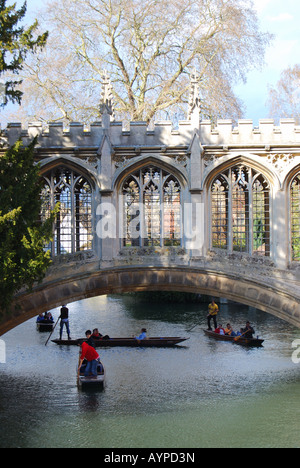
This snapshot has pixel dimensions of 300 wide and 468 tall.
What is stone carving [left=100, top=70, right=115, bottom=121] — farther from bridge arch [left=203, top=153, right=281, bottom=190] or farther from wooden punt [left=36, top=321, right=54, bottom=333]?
wooden punt [left=36, top=321, right=54, bottom=333]

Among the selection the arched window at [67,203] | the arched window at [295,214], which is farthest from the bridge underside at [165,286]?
the arched window at [295,214]

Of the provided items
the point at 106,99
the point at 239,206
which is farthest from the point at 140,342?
the point at 106,99

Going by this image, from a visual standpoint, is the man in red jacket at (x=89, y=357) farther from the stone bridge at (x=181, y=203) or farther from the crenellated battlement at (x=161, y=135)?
the crenellated battlement at (x=161, y=135)

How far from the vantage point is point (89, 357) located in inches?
664

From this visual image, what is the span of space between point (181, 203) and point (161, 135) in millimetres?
1843

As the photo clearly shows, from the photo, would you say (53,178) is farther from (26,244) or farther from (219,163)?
(219,163)

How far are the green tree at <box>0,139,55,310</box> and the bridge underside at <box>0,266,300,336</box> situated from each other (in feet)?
5.71

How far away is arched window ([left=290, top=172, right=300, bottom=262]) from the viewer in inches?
683

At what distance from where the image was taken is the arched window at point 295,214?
17359 mm

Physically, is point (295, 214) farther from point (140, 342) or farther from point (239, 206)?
point (140, 342)

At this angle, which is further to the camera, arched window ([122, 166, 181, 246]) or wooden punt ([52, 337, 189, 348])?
wooden punt ([52, 337, 189, 348])

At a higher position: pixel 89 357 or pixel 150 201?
pixel 150 201

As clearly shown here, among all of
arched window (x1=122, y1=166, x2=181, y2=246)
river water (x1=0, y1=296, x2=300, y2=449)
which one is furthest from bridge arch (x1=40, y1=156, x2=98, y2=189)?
river water (x1=0, y1=296, x2=300, y2=449)
